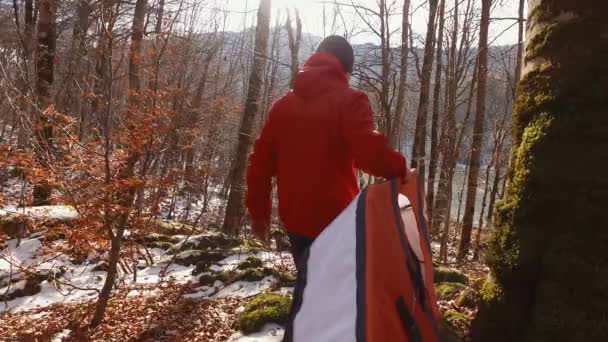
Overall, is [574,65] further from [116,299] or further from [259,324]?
[116,299]

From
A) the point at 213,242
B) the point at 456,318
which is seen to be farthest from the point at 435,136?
the point at 456,318

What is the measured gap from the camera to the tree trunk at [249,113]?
9570 mm

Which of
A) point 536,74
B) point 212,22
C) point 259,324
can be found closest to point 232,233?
point 259,324

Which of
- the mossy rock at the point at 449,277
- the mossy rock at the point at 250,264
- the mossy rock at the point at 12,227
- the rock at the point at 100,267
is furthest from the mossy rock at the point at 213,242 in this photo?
the mossy rock at the point at 449,277

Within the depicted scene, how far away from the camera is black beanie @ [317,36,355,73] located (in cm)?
256

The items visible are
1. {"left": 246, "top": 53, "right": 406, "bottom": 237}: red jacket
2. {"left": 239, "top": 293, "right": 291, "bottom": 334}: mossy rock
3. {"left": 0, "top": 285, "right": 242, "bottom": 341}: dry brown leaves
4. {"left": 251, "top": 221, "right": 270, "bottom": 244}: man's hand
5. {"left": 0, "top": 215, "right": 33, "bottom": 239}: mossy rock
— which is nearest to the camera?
{"left": 246, "top": 53, "right": 406, "bottom": 237}: red jacket

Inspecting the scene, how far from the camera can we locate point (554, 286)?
1.89 meters

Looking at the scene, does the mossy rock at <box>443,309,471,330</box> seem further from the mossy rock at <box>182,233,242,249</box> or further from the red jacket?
the mossy rock at <box>182,233,242,249</box>

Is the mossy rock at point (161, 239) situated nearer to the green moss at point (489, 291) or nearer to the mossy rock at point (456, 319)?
A: the mossy rock at point (456, 319)

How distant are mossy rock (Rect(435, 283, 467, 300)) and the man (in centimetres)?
232

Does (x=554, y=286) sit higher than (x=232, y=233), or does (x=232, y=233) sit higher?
(x=554, y=286)

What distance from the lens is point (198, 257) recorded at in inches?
337

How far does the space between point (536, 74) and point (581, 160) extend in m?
0.53

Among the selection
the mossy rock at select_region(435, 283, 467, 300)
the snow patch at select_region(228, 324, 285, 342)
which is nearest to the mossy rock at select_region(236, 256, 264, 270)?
the snow patch at select_region(228, 324, 285, 342)
